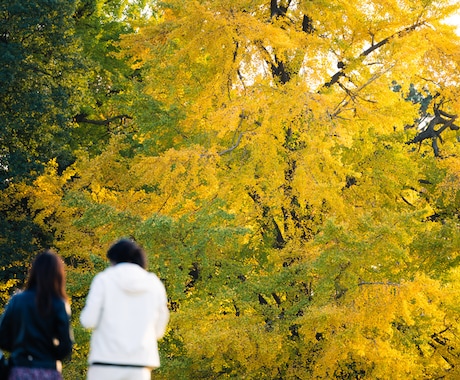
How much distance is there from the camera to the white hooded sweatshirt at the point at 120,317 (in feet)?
15.6

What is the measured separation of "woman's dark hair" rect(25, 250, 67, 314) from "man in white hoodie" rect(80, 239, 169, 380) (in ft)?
0.60

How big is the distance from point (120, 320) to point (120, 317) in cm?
2

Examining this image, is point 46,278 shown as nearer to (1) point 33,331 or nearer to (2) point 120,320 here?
(1) point 33,331

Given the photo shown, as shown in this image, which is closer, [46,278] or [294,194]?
[46,278]

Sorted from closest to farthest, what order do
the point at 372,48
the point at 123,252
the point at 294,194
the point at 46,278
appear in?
the point at 46,278 < the point at 123,252 < the point at 294,194 < the point at 372,48

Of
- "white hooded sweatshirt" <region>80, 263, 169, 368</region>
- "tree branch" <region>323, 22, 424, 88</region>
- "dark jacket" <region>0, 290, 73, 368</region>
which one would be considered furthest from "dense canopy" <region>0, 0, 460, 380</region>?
"dark jacket" <region>0, 290, 73, 368</region>

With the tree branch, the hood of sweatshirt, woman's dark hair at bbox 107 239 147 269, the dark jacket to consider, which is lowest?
the dark jacket

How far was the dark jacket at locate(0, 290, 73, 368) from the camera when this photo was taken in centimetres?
479

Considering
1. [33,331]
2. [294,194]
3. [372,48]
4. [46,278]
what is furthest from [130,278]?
[372,48]

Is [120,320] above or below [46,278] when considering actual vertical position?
below

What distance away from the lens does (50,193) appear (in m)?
18.9

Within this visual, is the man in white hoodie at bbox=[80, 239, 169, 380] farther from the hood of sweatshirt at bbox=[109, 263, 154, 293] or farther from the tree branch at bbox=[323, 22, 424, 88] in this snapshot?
the tree branch at bbox=[323, 22, 424, 88]

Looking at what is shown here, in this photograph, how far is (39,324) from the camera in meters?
4.79

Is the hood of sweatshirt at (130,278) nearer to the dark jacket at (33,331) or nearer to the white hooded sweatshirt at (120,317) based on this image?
the white hooded sweatshirt at (120,317)
